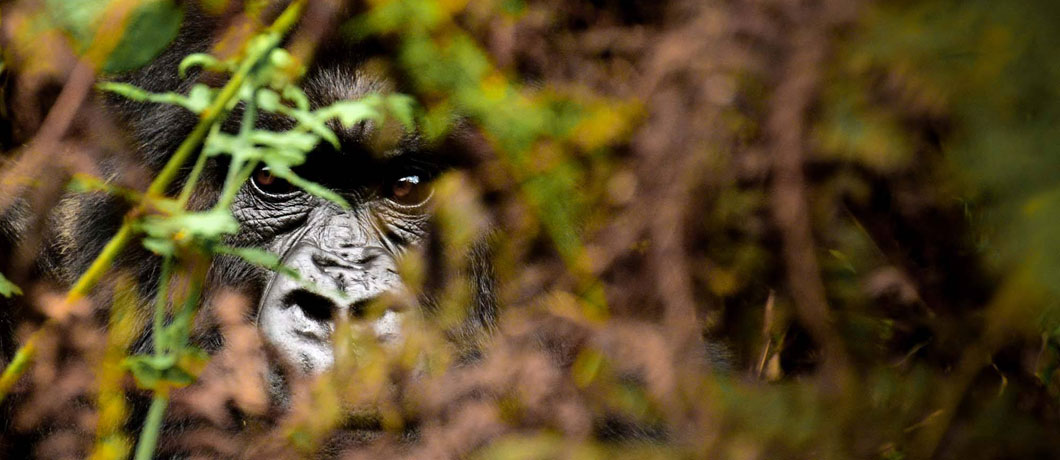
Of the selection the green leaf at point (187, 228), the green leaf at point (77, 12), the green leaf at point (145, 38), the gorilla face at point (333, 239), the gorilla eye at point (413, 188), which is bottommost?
the gorilla eye at point (413, 188)

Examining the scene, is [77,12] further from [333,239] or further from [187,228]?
[333,239]

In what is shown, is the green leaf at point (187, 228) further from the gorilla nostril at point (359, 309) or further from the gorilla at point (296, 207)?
the gorilla at point (296, 207)

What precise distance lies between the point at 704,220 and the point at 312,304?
0.92 meters

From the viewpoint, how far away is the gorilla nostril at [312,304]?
75.9 inches

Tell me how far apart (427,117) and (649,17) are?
656 millimetres

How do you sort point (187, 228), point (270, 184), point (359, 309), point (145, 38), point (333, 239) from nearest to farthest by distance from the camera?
1. point (187, 228)
2. point (145, 38)
3. point (359, 309)
4. point (333, 239)
5. point (270, 184)

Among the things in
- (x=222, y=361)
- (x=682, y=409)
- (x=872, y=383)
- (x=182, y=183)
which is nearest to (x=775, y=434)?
(x=872, y=383)

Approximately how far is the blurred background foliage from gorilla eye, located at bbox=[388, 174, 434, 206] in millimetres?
65

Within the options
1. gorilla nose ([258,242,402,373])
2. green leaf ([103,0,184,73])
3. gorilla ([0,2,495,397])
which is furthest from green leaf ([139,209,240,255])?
gorilla ([0,2,495,397])

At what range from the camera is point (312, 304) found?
6.39ft

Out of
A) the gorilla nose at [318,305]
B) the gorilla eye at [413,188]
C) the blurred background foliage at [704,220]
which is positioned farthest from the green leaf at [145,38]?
the gorilla eye at [413,188]

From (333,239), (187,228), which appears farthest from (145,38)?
(333,239)

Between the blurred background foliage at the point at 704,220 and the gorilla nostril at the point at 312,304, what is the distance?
0.44 ft

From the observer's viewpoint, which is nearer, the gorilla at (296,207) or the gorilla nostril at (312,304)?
the gorilla nostril at (312,304)
